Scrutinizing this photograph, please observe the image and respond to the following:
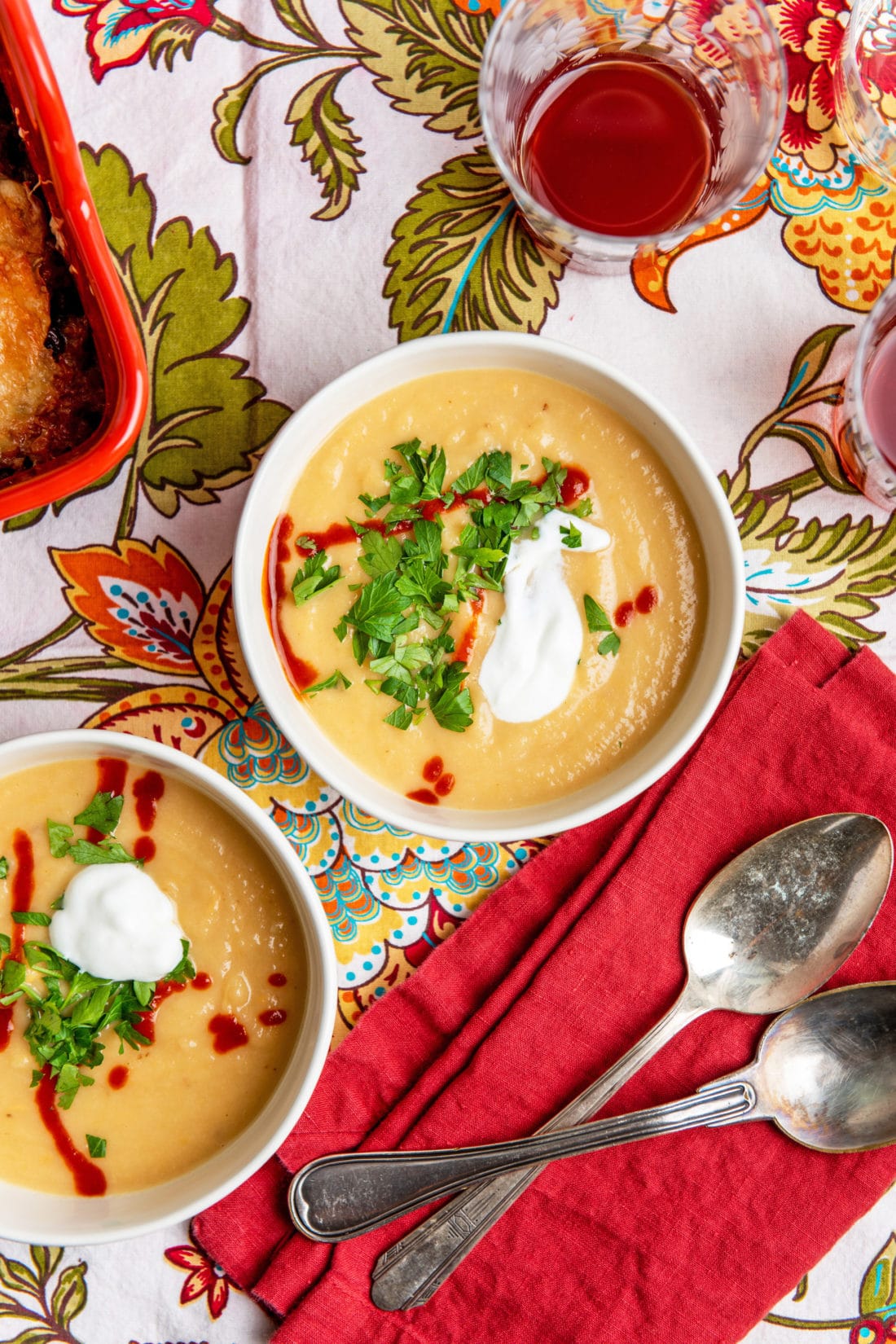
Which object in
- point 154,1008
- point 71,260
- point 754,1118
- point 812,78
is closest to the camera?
point 71,260

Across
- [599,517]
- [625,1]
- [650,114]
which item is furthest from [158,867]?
[625,1]

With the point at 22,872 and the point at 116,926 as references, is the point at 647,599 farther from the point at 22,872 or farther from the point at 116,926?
the point at 22,872

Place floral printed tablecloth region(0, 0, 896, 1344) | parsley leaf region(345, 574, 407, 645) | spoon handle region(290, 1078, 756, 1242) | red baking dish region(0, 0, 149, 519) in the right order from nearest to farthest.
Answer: red baking dish region(0, 0, 149, 519), parsley leaf region(345, 574, 407, 645), spoon handle region(290, 1078, 756, 1242), floral printed tablecloth region(0, 0, 896, 1344)

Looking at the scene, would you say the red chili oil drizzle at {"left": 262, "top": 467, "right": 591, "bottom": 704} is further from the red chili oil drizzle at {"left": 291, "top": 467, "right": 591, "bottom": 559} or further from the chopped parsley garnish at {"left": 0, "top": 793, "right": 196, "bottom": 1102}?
the chopped parsley garnish at {"left": 0, "top": 793, "right": 196, "bottom": 1102}

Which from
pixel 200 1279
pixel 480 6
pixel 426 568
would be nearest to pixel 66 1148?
pixel 200 1279

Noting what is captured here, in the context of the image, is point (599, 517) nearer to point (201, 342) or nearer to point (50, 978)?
point (201, 342)

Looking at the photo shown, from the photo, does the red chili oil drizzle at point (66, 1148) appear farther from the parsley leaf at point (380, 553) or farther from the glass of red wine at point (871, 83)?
the glass of red wine at point (871, 83)

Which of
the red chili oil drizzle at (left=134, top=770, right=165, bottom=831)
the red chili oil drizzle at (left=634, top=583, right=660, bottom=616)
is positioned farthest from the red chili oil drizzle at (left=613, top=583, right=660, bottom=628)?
the red chili oil drizzle at (left=134, top=770, right=165, bottom=831)
